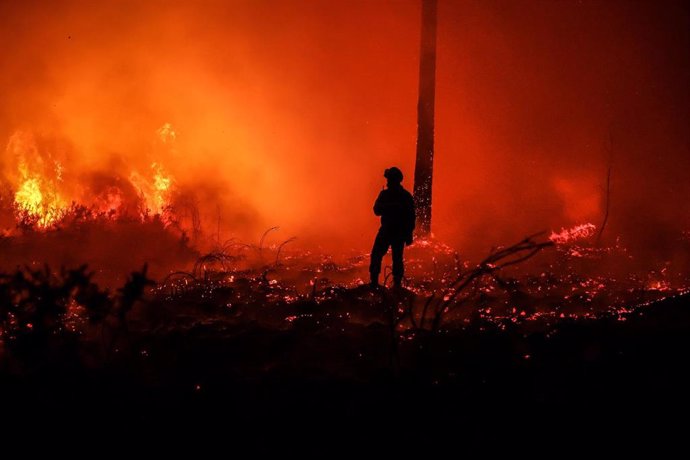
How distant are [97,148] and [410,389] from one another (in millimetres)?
13576

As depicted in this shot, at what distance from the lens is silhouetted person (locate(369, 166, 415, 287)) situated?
6672 mm

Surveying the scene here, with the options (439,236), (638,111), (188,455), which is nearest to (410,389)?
(188,455)

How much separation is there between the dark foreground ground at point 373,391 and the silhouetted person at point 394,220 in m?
2.21

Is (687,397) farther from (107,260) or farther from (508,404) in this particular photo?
(107,260)

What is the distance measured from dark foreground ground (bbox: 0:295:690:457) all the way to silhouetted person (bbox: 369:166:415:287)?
2212 mm

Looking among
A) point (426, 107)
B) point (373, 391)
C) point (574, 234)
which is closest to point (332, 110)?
point (426, 107)

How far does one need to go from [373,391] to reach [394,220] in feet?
11.3

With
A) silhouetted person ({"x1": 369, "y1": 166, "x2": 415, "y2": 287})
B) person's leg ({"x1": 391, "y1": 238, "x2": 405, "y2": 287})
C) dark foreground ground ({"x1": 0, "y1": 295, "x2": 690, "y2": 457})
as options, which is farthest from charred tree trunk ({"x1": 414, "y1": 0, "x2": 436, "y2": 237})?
dark foreground ground ({"x1": 0, "y1": 295, "x2": 690, "y2": 457})

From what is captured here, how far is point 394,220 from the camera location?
22.0 ft

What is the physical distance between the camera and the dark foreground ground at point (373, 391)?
3.05 meters

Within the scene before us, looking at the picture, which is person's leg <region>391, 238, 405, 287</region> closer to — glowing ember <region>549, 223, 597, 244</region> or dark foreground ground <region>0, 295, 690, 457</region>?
dark foreground ground <region>0, 295, 690, 457</region>

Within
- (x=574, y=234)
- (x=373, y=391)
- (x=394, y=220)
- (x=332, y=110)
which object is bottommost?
(x=373, y=391)

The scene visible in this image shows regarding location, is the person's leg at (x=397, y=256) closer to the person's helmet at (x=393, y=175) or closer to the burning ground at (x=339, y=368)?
the person's helmet at (x=393, y=175)

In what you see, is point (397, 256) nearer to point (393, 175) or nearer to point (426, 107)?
point (393, 175)
